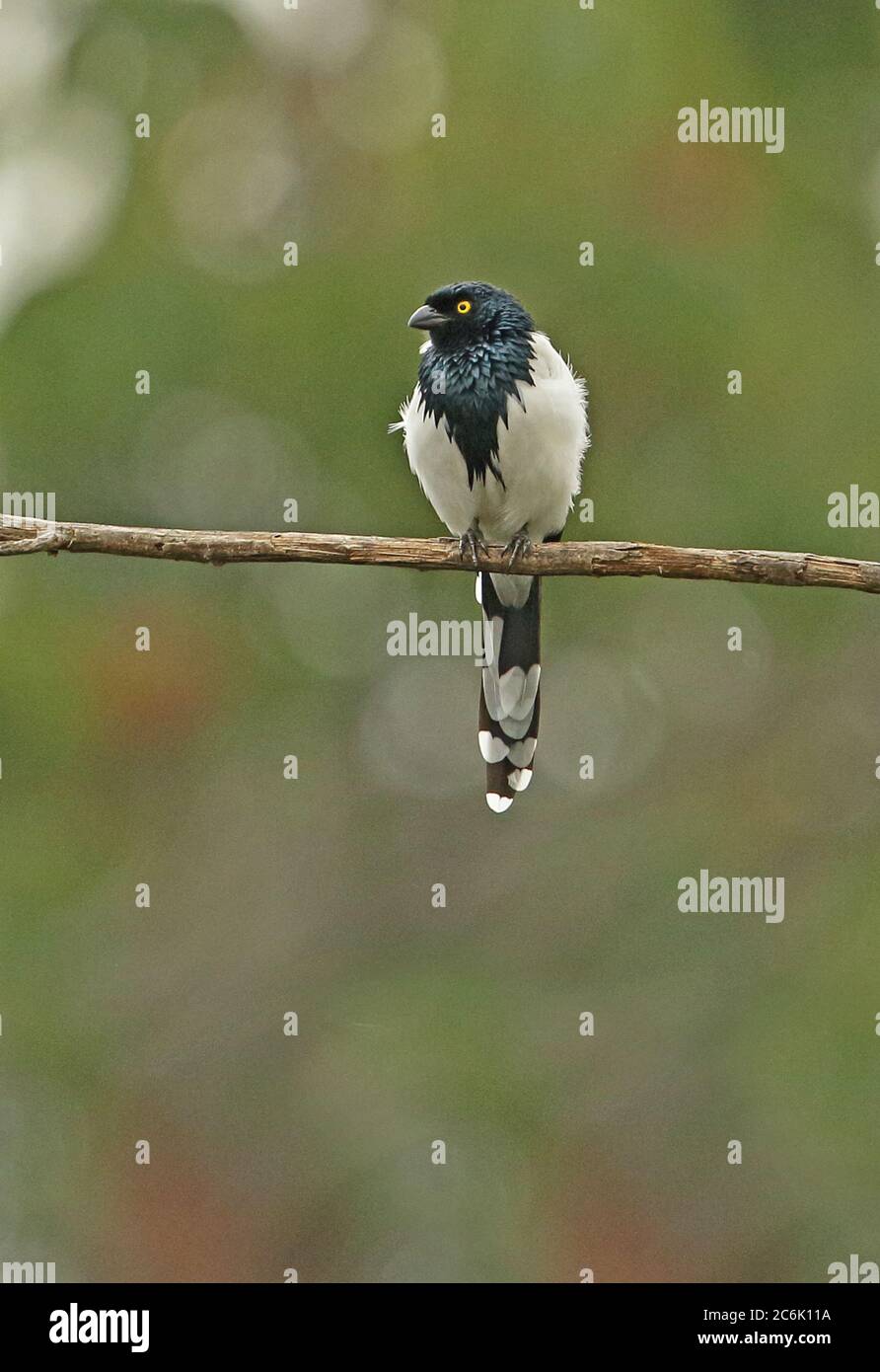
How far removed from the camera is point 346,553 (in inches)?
213

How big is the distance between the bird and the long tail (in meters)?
0.12

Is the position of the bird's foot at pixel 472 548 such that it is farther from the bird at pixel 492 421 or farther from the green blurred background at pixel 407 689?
the green blurred background at pixel 407 689

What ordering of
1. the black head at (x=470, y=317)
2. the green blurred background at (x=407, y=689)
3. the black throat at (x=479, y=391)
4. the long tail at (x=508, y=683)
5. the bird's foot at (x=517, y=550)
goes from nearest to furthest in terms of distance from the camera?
the bird's foot at (x=517, y=550) → the black throat at (x=479, y=391) → the black head at (x=470, y=317) → the long tail at (x=508, y=683) → the green blurred background at (x=407, y=689)

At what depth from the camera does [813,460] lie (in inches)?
514

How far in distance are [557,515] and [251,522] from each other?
19.3ft

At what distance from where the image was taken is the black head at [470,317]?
23.3ft

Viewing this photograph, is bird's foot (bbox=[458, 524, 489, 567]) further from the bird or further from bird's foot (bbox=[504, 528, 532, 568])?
the bird

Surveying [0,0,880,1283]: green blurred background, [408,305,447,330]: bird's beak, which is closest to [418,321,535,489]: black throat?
[408,305,447,330]: bird's beak

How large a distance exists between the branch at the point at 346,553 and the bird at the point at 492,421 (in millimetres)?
1392

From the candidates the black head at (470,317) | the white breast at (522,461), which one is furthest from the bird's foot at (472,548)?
the black head at (470,317)

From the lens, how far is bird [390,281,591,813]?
273 inches

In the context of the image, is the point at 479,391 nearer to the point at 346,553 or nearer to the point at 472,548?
the point at 472,548

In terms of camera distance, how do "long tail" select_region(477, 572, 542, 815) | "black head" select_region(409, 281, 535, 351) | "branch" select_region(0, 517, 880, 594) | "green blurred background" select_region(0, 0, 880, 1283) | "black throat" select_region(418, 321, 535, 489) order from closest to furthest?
1. "branch" select_region(0, 517, 880, 594)
2. "black throat" select_region(418, 321, 535, 489)
3. "black head" select_region(409, 281, 535, 351)
4. "long tail" select_region(477, 572, 542, 815)
5. "green blurred background" select_region(0, 0, 880, 1283)

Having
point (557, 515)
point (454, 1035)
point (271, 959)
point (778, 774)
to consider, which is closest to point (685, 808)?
point (778, 774)
